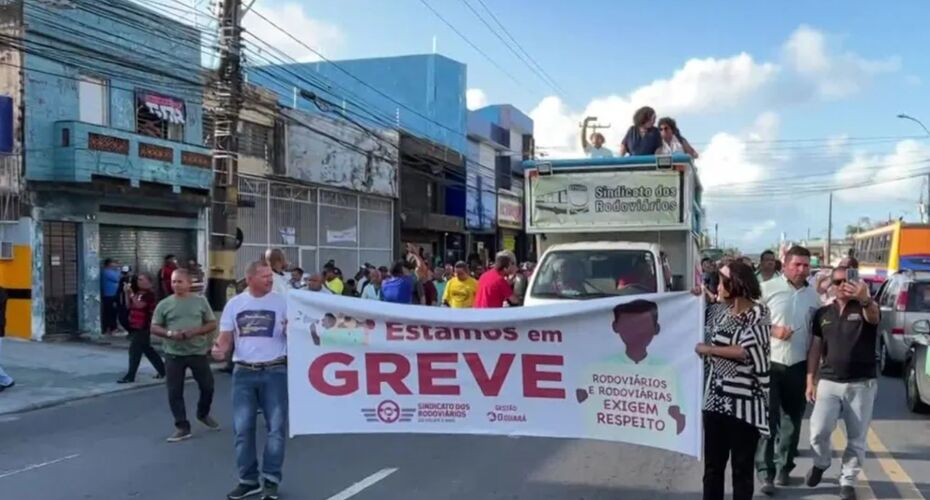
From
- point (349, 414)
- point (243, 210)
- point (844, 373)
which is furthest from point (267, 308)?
point (243, 210)

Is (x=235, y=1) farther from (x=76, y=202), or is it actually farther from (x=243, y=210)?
(x=243, y=210)

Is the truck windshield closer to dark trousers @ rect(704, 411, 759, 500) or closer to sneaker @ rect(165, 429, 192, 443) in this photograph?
sneaker @ rect(165, 429, 192, 443)

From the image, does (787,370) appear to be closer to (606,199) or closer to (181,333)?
(606,199)

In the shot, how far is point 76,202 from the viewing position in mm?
17969

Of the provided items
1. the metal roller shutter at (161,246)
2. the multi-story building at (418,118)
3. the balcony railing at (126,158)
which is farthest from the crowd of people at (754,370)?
the multi-story building at (418,118)

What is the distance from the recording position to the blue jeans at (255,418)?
20.3 ft

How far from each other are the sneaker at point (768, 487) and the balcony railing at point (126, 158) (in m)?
15.0

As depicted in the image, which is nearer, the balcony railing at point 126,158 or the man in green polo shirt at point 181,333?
the man in green polo shirt at point 181,333

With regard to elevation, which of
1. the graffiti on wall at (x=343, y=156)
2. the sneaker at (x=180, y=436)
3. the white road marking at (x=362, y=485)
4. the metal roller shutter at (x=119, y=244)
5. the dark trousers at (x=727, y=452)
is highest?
the graffiti on wall at (x=343, y=156)

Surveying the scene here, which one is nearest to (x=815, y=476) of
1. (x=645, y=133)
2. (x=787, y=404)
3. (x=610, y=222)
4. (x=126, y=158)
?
(x=787, y=404)

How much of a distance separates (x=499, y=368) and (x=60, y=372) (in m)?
10.3

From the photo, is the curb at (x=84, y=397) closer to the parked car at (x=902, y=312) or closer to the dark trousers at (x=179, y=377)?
the dark trousers at (x=179, y=377)

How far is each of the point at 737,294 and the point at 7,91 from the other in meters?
16.3

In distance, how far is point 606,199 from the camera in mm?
11344
